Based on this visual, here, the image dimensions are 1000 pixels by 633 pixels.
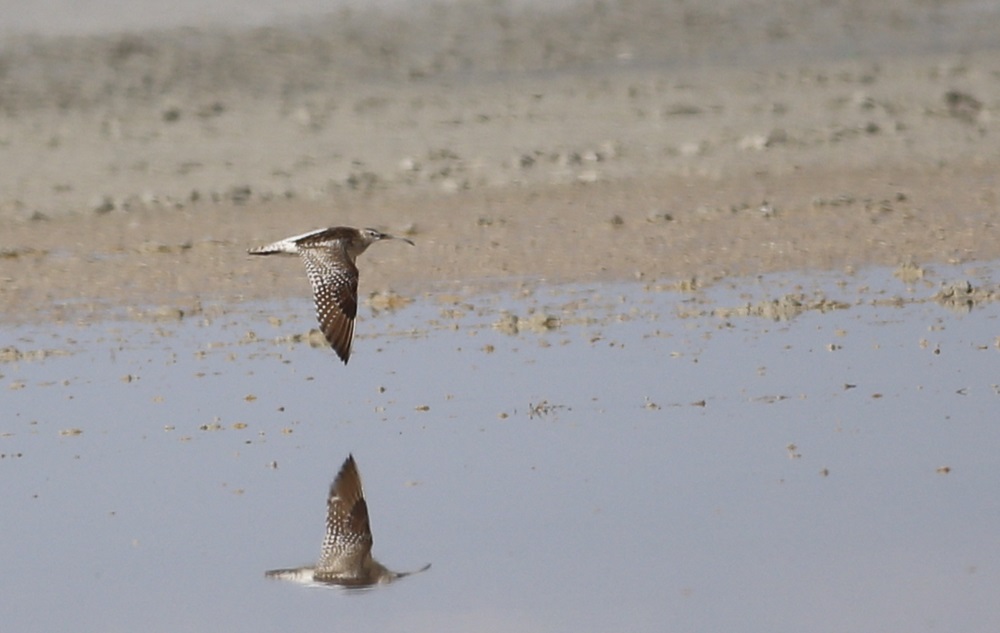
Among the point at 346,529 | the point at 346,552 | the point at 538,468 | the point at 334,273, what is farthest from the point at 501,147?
the point at 346,552

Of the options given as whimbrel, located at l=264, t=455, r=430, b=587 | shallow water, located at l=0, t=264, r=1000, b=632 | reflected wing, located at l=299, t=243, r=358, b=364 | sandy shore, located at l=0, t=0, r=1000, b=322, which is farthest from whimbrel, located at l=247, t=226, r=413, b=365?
whimbrel, located at l=264, t=455, r=430, b=587

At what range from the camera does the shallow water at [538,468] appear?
6.24 m

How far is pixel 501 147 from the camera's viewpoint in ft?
54.4

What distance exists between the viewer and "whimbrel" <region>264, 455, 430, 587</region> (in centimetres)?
658

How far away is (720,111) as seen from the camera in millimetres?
17359

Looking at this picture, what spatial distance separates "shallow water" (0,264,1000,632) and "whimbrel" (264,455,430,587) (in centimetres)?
5

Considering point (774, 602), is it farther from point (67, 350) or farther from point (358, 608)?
point (67, 350)

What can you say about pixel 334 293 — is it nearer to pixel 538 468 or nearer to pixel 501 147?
pixel 538 468

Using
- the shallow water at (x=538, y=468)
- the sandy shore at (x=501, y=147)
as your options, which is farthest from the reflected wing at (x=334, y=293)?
the sandy shore at (x=501, y=147)

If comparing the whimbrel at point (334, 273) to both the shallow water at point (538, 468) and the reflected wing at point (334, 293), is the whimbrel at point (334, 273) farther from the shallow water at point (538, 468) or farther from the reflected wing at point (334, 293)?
the shallow water at point (538, 468)

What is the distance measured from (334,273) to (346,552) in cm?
321

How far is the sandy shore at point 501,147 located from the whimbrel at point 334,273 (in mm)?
1324

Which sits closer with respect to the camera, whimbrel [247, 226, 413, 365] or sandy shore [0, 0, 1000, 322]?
whimbrel [247, 226, 413, 365]

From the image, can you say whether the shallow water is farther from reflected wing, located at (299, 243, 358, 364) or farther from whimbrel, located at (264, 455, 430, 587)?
reflected wing, located at (299, 243, 358, 364)
